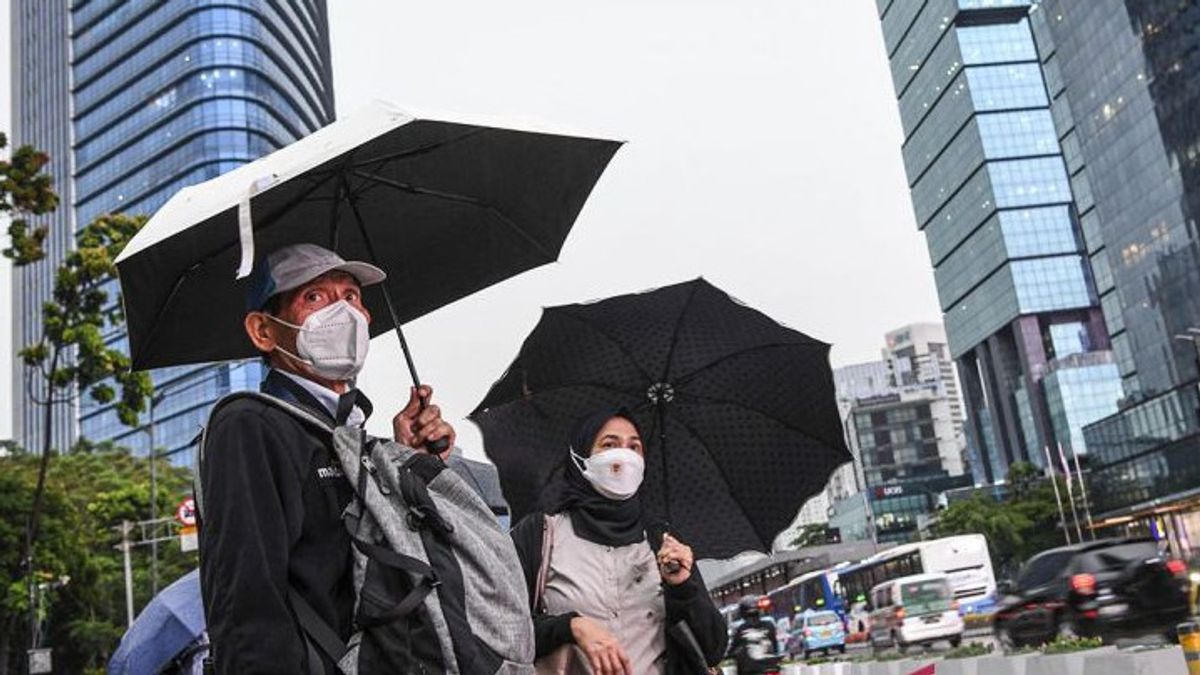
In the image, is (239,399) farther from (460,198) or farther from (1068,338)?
(1068,338)

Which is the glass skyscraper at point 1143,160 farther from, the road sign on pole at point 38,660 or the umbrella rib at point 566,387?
the umbrella rib at point 566,387

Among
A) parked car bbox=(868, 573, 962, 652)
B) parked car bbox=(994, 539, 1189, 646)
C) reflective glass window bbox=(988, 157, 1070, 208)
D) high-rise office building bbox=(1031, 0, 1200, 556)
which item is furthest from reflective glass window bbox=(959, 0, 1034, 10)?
parked car bbox=(994, 539, 1189, 646)

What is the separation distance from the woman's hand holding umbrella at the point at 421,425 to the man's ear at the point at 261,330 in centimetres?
33

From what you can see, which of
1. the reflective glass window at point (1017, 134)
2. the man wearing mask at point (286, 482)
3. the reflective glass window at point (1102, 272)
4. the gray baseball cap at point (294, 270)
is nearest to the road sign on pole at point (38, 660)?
the gray baseball cap at point (294, 270)

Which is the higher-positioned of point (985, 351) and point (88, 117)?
point (88, 117)

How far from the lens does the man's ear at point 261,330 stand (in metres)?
2.73

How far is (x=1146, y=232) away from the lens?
80375mm

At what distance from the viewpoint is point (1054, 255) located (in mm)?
114250

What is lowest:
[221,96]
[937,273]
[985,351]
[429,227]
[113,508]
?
[429,227]

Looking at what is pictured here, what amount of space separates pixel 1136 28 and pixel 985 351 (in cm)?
4717

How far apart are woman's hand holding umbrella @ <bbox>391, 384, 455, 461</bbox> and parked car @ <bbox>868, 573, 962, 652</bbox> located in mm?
27140

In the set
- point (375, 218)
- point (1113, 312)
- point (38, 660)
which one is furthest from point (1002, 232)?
point (375, 218)

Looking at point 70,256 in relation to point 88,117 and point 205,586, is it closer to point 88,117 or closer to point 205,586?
point 205,586

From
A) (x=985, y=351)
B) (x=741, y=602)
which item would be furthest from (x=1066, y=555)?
(x=985, y=351)
